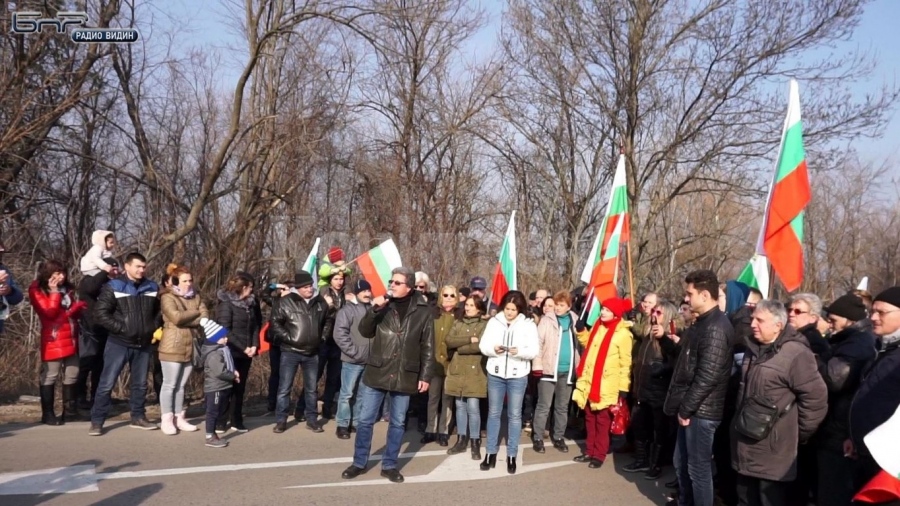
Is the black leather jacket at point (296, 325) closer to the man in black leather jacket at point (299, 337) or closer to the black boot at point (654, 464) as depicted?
the man in black leather jacket at point (299, 337)

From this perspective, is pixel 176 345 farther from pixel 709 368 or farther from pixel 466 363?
pixel 709 368

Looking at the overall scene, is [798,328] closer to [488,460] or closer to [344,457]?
[488,460]

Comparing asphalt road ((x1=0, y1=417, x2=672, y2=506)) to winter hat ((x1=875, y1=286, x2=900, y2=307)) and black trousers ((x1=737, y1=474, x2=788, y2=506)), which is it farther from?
winter hat ((x1=875, y1=286, x2=900, y2=307))

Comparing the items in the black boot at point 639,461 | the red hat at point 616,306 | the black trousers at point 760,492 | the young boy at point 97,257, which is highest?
the young boy at point 97,257

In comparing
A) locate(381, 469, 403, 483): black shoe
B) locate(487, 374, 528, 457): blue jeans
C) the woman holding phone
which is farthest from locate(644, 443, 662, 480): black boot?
locate(381, 469, 403, 483): black shoe

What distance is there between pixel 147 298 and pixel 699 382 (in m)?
6.05

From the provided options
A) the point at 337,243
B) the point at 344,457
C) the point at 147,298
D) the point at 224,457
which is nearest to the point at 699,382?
the point at 344,457

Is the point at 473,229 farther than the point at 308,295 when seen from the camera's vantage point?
Yes

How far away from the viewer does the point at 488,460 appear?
305 inches

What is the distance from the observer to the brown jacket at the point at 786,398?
5.48m

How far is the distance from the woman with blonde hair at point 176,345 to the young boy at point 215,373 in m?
0.26

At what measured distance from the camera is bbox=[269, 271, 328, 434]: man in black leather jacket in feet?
30.2

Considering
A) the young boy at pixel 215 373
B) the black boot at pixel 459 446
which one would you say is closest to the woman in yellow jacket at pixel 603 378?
the black boot at pixel 459 446

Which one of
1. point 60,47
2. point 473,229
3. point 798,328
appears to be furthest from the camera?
point 473,229
